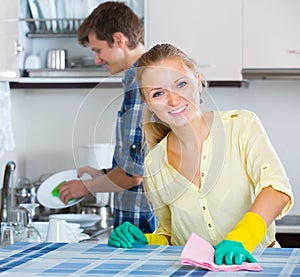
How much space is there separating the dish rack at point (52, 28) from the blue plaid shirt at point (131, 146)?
1.04 m

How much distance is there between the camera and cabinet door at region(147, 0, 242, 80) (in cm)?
312

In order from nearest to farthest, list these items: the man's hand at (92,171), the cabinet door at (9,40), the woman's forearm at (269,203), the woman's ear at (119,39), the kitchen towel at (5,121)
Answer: the woman's forearm at (269,203) < the man's hand at (92,171) < the woman's ear at (119,39) < the cabinet door at (9,40) < the kitchen towel at (5,121)

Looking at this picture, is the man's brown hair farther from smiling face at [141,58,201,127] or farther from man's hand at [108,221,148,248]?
man's hand at [108,221,148,248]

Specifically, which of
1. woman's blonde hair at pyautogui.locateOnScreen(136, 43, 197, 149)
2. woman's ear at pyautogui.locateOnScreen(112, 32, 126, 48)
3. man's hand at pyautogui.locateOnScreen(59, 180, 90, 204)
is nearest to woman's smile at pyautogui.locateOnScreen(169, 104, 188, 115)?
woman's blonde hair at pyautogui.locateOnScreen(136, 43, 197, 149)

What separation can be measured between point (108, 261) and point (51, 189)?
179cm

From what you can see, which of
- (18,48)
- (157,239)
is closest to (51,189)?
(18,48)

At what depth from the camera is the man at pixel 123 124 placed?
2031 millimetres

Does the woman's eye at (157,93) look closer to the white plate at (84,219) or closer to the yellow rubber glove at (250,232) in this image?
the yellow rubber glove at (250,232)

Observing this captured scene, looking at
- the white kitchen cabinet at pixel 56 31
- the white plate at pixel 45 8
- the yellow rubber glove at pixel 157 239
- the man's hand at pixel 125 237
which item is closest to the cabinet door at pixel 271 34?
the white kitchen cabinet at pixel 56 31

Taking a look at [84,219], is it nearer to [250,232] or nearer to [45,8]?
[45,8]

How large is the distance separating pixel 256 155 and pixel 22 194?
174 centimetres

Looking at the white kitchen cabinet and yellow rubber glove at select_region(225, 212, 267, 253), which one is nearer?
yellow rubber glove at select_region(225, 212, 267, 253)

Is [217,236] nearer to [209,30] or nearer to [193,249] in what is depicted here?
[193,249]

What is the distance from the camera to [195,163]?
181cm
